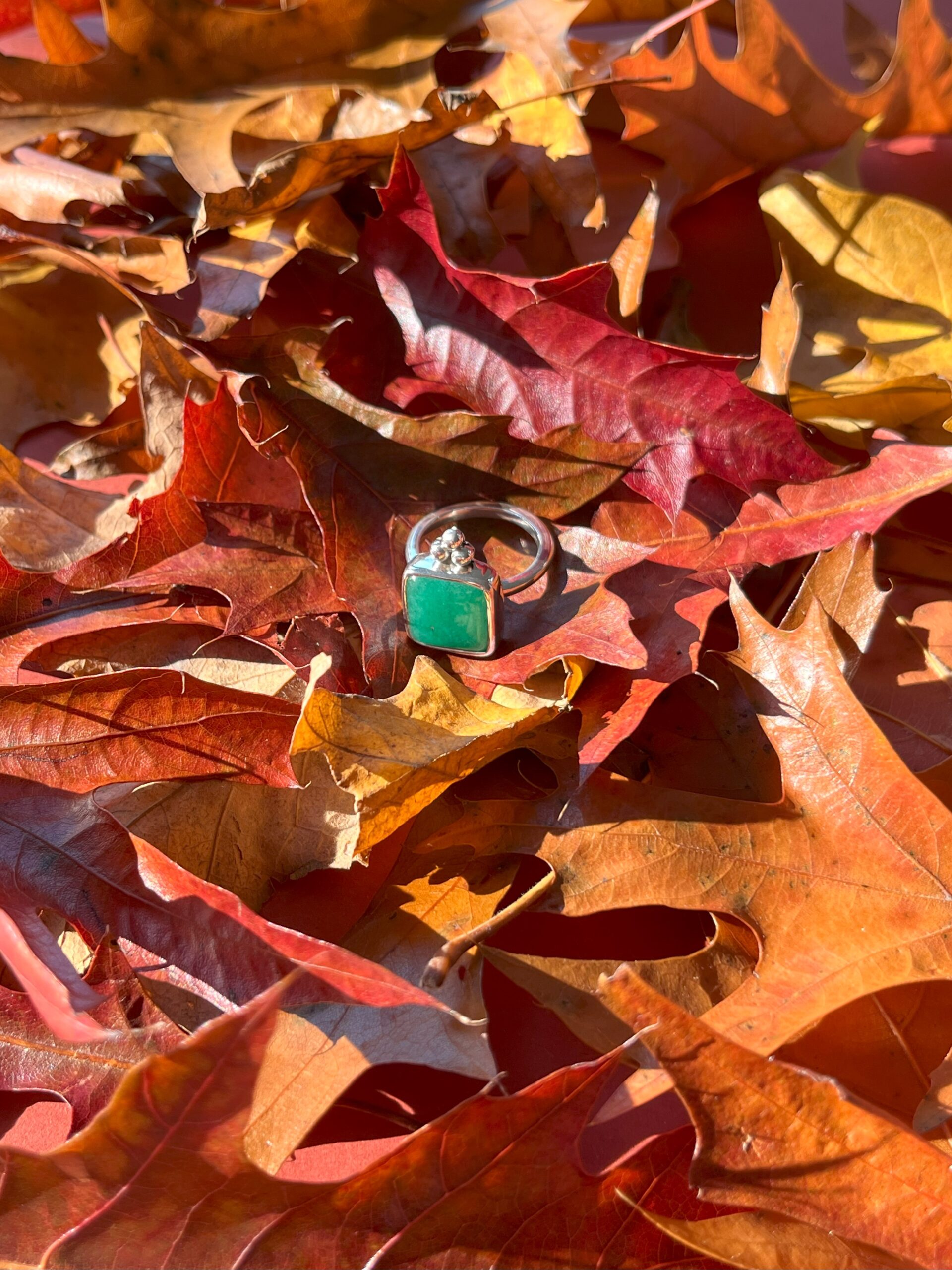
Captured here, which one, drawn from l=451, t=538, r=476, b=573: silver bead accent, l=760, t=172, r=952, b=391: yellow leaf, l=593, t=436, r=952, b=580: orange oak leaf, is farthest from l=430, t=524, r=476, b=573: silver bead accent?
l=760, t=172, r=952, b=391: yellow leaf

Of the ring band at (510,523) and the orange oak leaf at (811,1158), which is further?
the ring band at (510,523)

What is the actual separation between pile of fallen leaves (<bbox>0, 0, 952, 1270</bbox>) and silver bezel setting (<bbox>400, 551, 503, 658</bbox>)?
0.07 feet

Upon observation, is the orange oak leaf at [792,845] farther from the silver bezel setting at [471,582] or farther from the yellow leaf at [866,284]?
the yellow leaf at [866,284]

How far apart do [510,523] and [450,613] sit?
0.11 metres

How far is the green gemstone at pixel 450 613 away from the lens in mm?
622

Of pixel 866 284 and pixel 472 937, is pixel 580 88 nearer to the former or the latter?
pixel 866 284

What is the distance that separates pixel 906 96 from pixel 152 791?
0.75 metres

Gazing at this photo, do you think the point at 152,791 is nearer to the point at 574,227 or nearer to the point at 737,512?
the point at 737,512

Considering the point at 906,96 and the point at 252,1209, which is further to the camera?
the point at 906,96

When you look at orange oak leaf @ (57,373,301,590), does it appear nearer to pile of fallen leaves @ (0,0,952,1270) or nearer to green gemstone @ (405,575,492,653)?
pile of fallen leaves @ (0,0,952,1270)

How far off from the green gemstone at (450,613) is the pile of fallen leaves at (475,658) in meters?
0.02

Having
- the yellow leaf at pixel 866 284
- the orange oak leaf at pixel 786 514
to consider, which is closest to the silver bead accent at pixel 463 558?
the orange oak leaf at pixel 786 514

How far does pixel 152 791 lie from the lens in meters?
0.58

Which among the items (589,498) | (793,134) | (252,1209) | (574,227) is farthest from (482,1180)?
(793,134)
